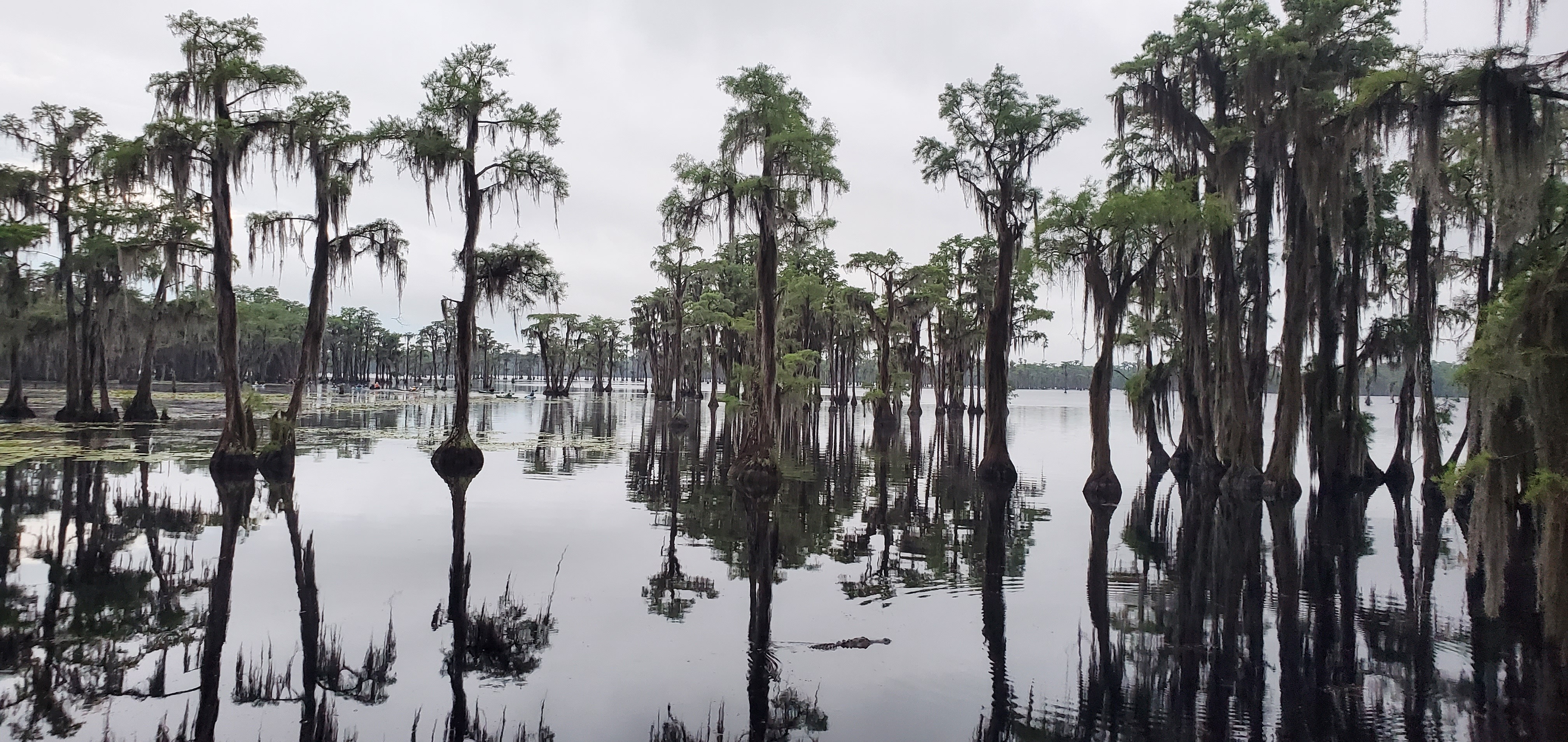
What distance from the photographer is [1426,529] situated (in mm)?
16469

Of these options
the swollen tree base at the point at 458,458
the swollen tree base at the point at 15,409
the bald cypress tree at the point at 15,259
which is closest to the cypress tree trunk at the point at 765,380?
the swollen tree base at the point at 458,458

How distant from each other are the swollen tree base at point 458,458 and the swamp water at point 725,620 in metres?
2.05

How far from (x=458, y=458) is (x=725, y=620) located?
46.1ft

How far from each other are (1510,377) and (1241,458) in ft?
48.3

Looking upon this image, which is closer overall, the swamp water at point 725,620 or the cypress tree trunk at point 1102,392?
the swamp water at point 725,620

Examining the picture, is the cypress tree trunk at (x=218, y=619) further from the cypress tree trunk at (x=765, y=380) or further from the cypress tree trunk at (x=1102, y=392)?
the cypress tree trunk at (x=1102, y=392)

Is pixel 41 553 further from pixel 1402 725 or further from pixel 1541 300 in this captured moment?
pixel 1541 300

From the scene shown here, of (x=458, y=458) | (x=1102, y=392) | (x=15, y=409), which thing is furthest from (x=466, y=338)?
(x=15, y=409)

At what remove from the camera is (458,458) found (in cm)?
2072

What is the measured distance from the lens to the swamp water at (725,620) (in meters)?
6.40

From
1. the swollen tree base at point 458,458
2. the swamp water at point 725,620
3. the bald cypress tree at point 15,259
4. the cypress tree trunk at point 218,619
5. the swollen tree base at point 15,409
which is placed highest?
the bald cypress tree at point 15,259

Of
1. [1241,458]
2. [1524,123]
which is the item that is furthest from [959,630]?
[1241,458]

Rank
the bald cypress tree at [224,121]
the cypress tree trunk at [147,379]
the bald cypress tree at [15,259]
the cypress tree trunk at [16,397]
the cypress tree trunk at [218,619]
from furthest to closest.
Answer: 1. the cypress tree trunk at [147,379]
2. the cypress tree trunk at [16,397]
3. the bald cypress tree at [15,259]
4. the bald cypress tree at [224,121]
5. the cypress tree trunk at [218,619]

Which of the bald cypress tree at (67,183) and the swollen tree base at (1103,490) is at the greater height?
the bald cypress tree at (67,183)
